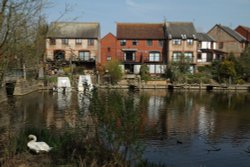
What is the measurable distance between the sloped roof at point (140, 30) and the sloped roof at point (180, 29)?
1.95 m

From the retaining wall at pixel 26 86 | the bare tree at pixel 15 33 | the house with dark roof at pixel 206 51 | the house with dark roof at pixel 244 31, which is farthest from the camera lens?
the house with dark roof at pixel 244 31

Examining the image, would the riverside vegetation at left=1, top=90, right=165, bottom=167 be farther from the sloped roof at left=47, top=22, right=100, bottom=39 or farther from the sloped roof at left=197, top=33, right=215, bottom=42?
the sloped roof at left=197, top=33, right=215, bottom=42

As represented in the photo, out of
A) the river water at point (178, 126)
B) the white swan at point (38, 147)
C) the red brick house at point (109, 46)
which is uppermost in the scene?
the red brick house at point (109, 46)

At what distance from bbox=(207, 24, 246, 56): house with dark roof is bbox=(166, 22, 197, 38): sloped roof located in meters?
11.2

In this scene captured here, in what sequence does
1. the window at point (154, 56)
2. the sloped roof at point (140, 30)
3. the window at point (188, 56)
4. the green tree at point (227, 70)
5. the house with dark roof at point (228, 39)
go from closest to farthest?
the green tree at point (227, 70) < the window at point (188, 56) < the window at point (154, 56) < the sloped roof at point (140, 30) < the house with dark roof at point (228, 39)

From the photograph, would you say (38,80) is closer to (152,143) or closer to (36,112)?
(36,112)

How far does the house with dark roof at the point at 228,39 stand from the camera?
82.5m

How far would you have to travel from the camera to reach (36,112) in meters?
31.2

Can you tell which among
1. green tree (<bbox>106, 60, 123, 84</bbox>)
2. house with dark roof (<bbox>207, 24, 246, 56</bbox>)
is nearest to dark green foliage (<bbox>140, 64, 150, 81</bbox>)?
green tree (<bbox>106, 60, 123, 84</bbox>)

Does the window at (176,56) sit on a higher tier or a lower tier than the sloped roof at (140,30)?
lower

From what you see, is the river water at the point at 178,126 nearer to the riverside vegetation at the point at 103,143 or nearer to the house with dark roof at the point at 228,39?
the riverside vegetation at the point at 103,143

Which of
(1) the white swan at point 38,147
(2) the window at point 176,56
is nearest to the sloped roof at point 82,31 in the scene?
(2) the window at point 176,56

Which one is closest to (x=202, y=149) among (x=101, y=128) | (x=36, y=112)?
(x=101, y=128)

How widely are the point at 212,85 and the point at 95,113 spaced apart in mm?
51182
